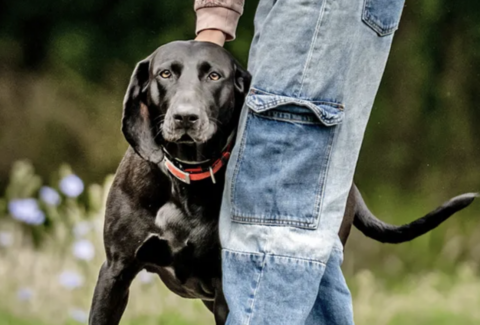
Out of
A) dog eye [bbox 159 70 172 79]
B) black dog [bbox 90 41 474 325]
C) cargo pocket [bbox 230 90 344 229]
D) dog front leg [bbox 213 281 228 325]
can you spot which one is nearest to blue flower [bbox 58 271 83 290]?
black dog [bbox 90 41 474 325]

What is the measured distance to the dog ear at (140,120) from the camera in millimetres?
2695

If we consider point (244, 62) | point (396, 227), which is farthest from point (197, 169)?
point (244, 62)

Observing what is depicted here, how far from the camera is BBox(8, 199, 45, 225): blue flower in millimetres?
4559

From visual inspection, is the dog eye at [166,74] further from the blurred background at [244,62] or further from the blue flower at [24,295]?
the blurred background at [244,62]

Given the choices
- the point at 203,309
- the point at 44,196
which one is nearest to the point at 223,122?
the point at 203,309

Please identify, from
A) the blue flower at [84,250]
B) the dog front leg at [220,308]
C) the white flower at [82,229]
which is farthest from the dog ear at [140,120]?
the white flower at [82,229]

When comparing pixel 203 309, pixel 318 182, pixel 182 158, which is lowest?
pixel 203 309

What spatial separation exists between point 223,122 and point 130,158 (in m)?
0.40

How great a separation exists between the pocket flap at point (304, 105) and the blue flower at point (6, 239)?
254 cm

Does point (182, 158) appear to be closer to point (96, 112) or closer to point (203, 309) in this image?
point (203, 309)

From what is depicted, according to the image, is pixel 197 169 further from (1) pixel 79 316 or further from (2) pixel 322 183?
(1) pixel 79 316

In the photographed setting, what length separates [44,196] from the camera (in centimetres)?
470

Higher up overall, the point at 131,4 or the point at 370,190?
the point at 131,4

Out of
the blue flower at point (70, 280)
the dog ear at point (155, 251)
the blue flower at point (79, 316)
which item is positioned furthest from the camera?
the blue flower at point (70, 280)
